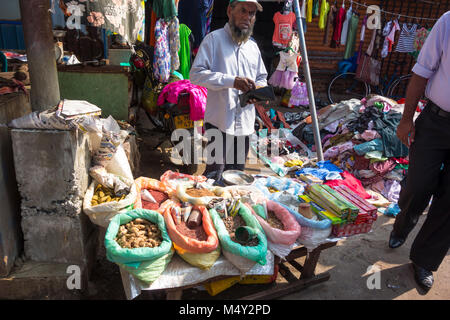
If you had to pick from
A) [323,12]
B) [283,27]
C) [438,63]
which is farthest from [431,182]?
[323,12]

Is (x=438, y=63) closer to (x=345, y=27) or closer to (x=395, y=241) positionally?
(x=395, y=241)

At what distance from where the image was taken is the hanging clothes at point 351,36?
26.0 feet

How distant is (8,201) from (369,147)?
4.40 meters

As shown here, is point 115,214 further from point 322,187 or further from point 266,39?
point 266,39

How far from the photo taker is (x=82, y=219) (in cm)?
236

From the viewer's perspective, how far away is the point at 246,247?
200cm

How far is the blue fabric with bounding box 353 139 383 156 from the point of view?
475 centimetres

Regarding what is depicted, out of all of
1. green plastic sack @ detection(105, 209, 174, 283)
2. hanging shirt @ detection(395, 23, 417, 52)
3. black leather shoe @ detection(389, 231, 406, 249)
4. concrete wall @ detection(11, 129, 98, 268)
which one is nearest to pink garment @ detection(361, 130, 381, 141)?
black leather shoe @ detection(389, 231, 406, 249)

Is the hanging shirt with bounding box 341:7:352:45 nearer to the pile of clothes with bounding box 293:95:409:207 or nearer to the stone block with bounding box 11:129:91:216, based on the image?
the pile of clothes with bounding box 293:95:409:207

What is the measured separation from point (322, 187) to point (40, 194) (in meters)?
2.15

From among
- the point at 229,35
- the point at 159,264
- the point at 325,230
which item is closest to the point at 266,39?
the point at 229,35

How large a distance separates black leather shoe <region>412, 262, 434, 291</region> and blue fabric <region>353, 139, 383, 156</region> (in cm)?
227

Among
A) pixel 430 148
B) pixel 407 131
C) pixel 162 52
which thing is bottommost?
pixel 430 148

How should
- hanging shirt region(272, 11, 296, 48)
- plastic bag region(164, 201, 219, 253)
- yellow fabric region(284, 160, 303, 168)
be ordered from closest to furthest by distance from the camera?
plastic bag region(164, 201, 219, 253), yellow fabric region(284, 160, 303, 168), hanging shirt region(272, 11, 296, 48)
